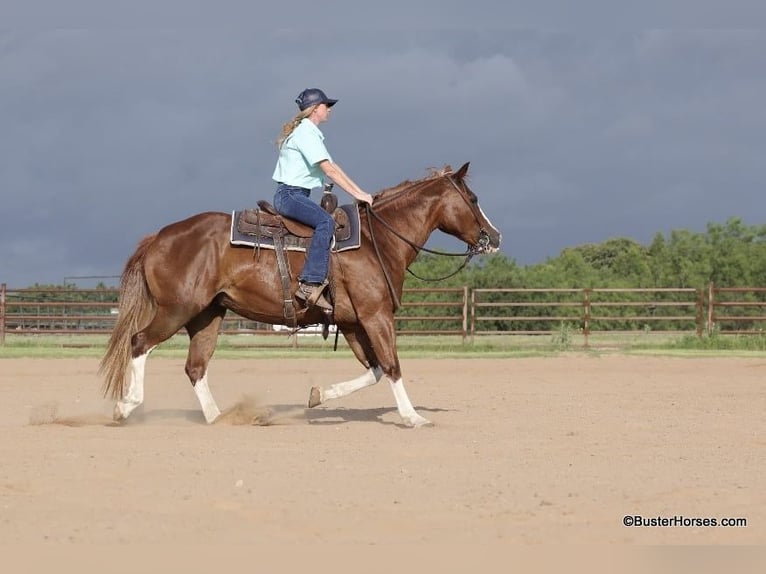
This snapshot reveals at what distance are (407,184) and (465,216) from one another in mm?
653

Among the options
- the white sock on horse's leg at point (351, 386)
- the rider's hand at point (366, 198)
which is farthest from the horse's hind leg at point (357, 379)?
the rider's hand at point (366, 198)

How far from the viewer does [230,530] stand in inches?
211

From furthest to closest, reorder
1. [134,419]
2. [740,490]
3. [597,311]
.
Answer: [597,311] → [134,419] → [740,490]

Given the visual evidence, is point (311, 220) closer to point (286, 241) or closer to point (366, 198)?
point (286, 241)

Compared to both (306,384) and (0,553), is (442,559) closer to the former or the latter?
(0,553)

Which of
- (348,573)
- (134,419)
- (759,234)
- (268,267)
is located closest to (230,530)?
(348,573)

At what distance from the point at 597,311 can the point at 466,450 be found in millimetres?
31291

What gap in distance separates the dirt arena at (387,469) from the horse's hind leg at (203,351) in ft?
0.66

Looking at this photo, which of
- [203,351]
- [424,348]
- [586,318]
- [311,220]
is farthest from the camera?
[586,318]

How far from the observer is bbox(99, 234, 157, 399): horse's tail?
31.9 ft

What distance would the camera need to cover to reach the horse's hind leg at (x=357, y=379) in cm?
988

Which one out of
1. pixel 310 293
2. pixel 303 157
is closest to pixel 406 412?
pixel 310 293

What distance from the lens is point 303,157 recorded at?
9.57 meters

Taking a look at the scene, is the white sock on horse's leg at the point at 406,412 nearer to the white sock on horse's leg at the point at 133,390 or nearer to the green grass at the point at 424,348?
the white sock on horse's leg at the point at 133,390
